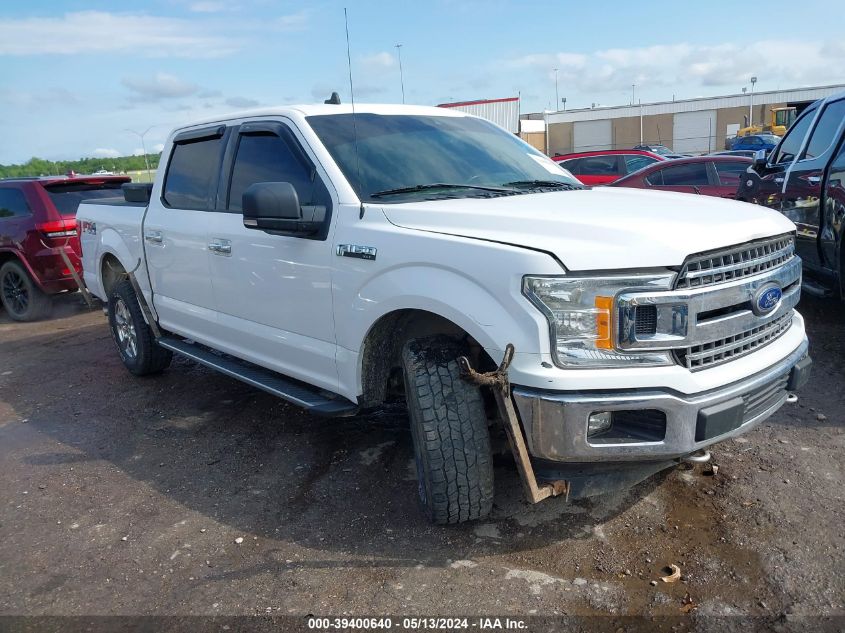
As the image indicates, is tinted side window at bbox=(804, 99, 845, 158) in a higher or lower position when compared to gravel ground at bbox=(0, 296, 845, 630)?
higher

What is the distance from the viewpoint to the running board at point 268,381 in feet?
11.9

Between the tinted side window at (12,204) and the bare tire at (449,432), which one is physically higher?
the tinted side window at (12,204)

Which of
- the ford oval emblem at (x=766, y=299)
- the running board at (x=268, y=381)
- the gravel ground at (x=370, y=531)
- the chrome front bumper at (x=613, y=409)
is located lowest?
the gravel ground at (x=370, y=531)

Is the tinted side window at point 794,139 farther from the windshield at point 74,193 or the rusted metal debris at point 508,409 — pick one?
the windshield at point 74,193

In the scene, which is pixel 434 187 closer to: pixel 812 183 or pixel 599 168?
pixel 812 183

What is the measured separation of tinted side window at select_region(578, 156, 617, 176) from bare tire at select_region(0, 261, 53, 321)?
998 cm

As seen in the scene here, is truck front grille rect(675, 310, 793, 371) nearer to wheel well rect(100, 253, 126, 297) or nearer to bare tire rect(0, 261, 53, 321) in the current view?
wheel well rect(100, 253, 126, 297)

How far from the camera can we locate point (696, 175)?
10.1 m

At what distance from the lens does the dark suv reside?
8.66 metres

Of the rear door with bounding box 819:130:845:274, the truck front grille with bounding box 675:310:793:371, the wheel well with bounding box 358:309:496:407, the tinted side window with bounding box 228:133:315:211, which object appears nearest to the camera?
the truck front grille with bounding box 675:310:793:371

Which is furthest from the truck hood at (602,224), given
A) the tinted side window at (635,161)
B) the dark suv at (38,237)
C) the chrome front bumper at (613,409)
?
the tinted side window at (635,161)

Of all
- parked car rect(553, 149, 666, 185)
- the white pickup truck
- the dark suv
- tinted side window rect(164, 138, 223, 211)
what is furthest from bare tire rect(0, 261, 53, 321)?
parked car rect(553, 149, 666, 185)

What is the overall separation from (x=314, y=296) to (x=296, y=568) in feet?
4.44

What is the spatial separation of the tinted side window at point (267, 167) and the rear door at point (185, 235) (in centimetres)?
26
